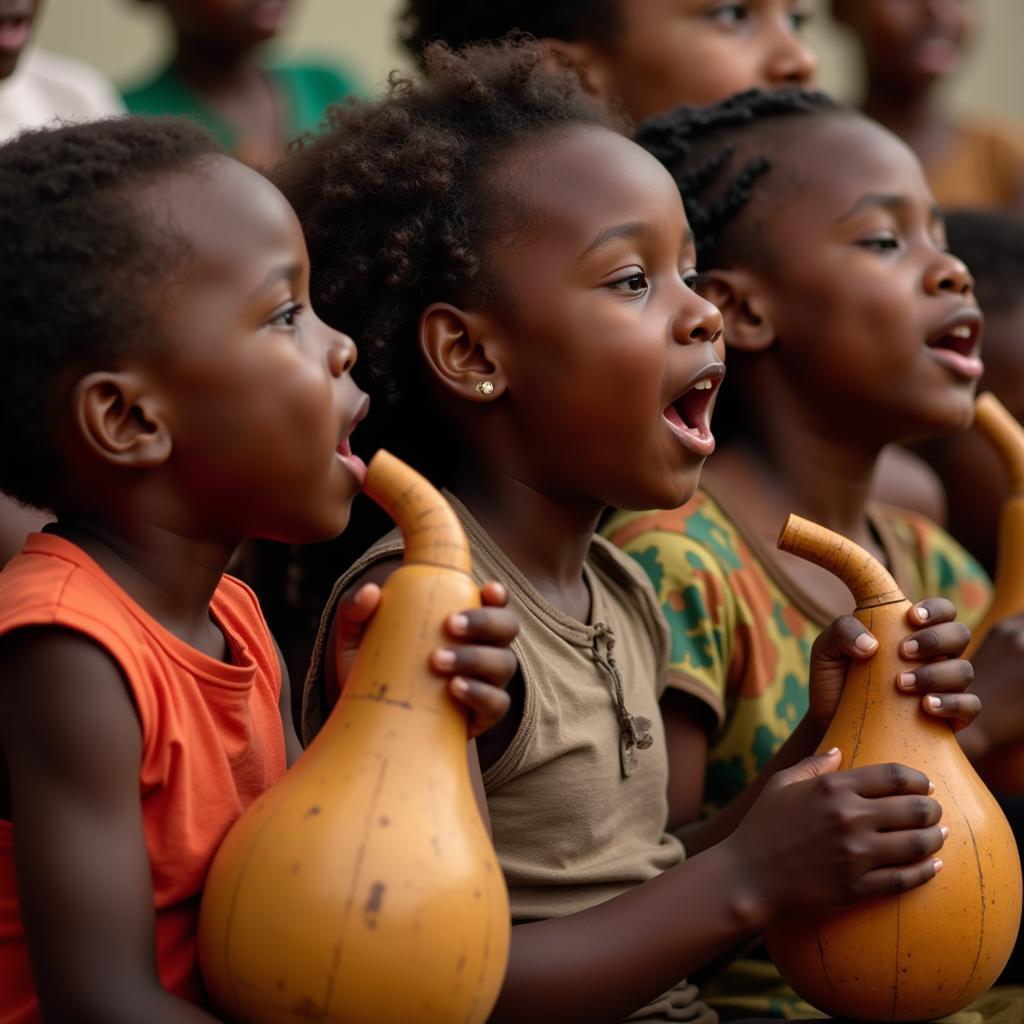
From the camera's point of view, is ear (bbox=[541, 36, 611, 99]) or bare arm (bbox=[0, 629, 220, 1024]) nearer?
bare arm (bbox=[0, 629, 220, 1024])

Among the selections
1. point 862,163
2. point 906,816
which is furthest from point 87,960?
point 862,163

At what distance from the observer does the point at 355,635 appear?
5.11 feet

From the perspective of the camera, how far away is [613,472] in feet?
5.95

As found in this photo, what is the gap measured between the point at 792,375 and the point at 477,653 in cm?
112

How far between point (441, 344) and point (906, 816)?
731 mm

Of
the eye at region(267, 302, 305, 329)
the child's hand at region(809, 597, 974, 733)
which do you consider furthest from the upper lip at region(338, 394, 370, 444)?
the child's hand at region(809, 597, 974, 733)

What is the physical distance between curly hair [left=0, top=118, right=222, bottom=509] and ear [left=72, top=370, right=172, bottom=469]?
2 centimetres

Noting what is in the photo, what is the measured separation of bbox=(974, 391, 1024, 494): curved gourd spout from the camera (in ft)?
7.70

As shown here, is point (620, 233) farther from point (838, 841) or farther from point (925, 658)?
point (838, 841)

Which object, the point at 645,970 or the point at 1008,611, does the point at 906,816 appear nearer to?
the point at 645,970

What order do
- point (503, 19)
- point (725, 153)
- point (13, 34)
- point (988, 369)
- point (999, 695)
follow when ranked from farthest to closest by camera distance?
point (988, 369)
point (503, 19)
point (13, 34)
point (725, 153)
point (999, 695)

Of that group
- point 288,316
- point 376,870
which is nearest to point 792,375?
point 288,316

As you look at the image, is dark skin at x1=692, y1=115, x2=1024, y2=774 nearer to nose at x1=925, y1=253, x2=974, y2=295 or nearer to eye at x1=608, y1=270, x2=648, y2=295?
nose at x1=925, y1=253, x2=974, y2=295

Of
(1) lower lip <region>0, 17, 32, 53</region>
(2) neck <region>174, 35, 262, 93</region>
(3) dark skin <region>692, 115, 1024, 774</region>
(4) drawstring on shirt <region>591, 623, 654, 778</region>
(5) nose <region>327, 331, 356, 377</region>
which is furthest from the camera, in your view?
(2) neck <region>174, 35, 262, 93</region>
